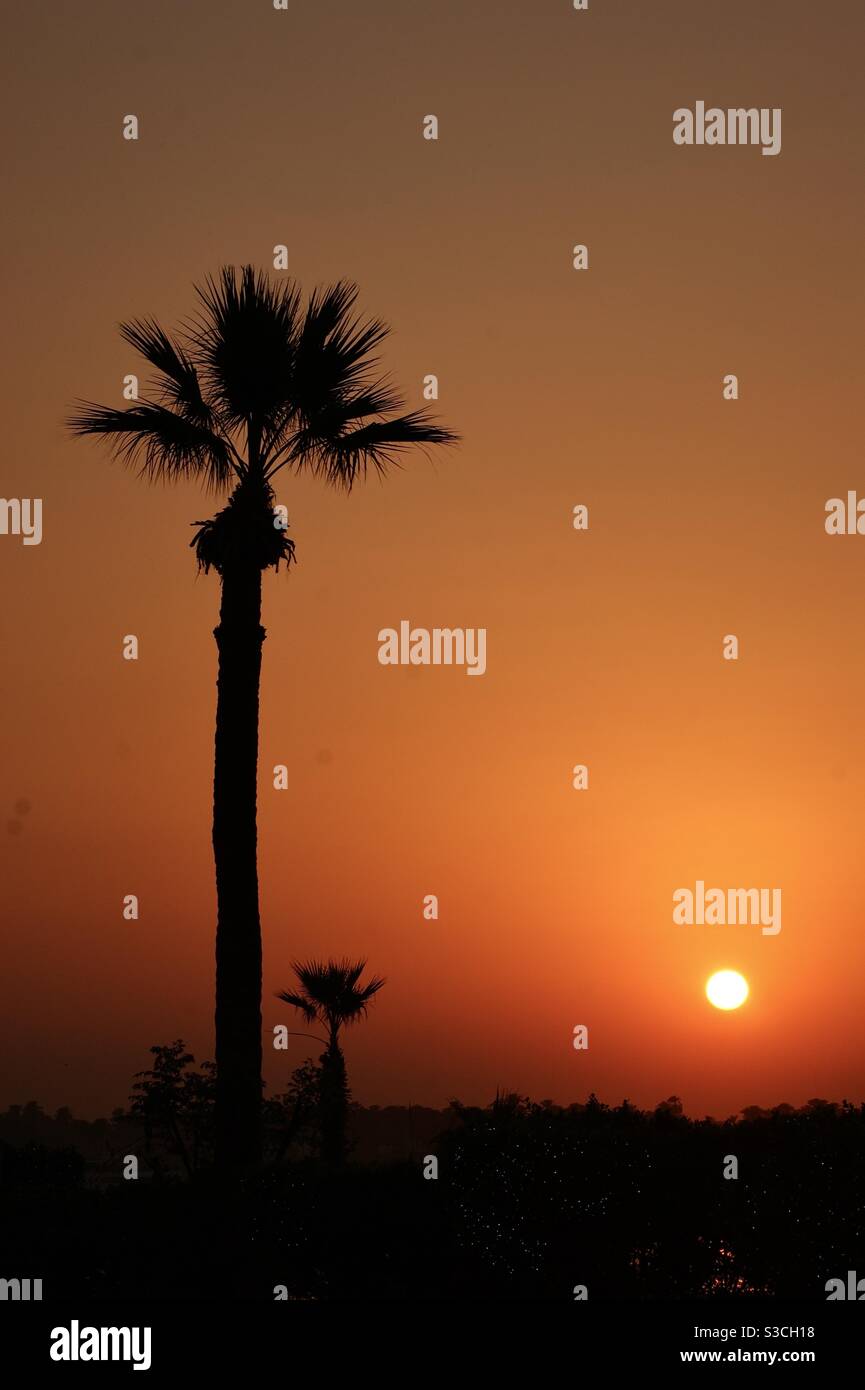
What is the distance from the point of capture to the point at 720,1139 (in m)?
15.8

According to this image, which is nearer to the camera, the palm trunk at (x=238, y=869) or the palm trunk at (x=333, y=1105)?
the palm trunk at (x=238, y=869)

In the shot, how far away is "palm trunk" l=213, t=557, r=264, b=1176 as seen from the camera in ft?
61.2

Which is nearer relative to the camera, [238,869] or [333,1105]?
[238,869]

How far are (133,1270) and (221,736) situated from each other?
7.98 m

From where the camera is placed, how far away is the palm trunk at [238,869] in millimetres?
18641

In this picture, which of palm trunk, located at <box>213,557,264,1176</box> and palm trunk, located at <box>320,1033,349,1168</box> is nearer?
palm trunk, located at <box>213,557,264,1176</box>

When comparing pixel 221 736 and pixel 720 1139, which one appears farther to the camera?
pixel 221 736

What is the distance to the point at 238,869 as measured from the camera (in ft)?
65.0

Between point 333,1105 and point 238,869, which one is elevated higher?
point 238,869
